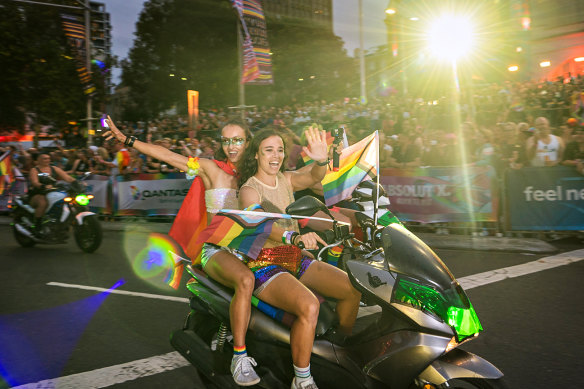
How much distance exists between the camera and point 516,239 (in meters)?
9.07

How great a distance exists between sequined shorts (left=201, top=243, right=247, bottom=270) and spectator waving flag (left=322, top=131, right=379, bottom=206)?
0.96 metres

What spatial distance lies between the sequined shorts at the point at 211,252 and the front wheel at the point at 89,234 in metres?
6.34

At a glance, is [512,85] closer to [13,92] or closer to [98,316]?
[98,316]

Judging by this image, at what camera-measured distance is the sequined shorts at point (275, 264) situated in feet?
10.1

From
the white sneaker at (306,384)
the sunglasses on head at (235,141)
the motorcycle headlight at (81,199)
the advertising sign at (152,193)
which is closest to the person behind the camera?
the white sneaker at (306,384)

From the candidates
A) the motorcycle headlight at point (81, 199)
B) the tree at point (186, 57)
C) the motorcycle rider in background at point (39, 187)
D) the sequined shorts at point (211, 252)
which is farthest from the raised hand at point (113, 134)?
the tree at point (186, 57)

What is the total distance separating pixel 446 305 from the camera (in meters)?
2.50

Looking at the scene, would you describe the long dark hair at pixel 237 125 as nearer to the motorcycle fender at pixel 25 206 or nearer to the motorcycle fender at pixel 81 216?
the motorcycle fender at pixel 81 216

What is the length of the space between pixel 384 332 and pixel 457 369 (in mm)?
401

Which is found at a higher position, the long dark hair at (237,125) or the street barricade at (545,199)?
the long dark hair at (237,125)

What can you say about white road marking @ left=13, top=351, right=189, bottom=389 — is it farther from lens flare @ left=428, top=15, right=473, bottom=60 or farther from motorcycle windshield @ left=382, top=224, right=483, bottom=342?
lens flare @ left=428, top=15, right=473, bottom=60

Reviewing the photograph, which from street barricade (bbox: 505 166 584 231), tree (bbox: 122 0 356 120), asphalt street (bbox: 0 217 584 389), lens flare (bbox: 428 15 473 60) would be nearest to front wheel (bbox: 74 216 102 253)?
asphalt street (bbox: 0 217 584 389)

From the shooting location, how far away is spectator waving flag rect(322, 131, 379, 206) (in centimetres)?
350

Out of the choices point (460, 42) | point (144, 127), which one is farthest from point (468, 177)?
point (460, 42)
